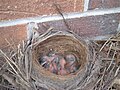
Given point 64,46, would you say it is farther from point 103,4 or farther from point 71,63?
point 103,4

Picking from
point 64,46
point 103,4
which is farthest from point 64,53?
point 103,4

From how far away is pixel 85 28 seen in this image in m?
1.40

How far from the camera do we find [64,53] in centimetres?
139

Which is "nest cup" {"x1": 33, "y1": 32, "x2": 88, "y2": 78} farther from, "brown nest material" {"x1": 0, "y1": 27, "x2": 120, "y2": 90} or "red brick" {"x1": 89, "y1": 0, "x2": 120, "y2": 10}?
"red brick" {"x1": 89, "y1": 0, "x2": 120, "y2": 10}

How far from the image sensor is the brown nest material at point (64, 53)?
123cm

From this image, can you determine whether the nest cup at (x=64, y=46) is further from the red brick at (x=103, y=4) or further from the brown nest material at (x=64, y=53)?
the red brick at (x=103, y=4)

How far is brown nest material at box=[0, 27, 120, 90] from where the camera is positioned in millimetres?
1229

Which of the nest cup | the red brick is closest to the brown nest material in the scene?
the nest cup

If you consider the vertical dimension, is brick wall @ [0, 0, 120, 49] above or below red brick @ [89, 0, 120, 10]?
below

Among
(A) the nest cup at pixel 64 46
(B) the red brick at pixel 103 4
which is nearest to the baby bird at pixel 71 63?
(A) the nest cup at pixel 64 46

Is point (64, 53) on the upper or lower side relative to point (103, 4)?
lower

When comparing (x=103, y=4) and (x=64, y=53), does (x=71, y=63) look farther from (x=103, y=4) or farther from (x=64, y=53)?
(x=103, y=4)

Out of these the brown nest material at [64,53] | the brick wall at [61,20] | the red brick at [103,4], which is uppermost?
the red brick at [103,4]

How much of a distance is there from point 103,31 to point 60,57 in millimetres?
188
